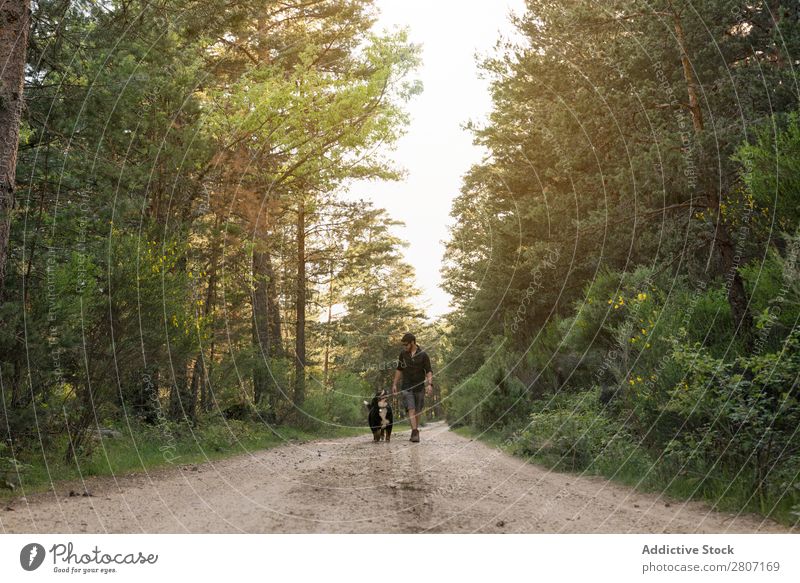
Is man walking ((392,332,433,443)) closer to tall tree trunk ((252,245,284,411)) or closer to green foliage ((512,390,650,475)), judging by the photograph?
green foliage ((512,390,650,475))

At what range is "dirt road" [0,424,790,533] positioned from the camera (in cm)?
507

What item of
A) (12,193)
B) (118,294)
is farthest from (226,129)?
(12,193)

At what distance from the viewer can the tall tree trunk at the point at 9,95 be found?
24.1ft

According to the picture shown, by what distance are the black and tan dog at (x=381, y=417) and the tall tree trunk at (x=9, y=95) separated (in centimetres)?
1110

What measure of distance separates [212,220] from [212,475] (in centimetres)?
964

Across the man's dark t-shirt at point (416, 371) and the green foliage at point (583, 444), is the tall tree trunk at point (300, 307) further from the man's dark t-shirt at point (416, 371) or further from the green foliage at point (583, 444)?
the green foliage at point (583, 444)

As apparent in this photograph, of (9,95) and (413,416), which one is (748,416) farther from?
(9,95)

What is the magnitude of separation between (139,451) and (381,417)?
7.68 m

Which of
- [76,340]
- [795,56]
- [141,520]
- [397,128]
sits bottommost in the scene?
[141,520]

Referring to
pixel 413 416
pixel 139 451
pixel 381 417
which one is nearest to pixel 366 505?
pixel 139 451

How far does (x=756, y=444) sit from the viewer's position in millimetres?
6227

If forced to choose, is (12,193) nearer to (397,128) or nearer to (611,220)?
(397,128)

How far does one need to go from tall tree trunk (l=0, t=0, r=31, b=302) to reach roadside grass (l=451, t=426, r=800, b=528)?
8737mm

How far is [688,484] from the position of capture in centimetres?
700
